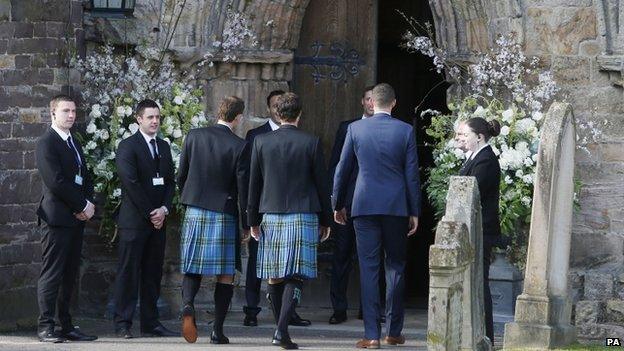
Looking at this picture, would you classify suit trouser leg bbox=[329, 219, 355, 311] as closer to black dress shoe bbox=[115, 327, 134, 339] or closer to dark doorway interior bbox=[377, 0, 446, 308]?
black dress shoe bbox=[115, 327, 134, 339]

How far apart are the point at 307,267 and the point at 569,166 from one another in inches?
79.7

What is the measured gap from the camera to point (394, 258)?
1195cm

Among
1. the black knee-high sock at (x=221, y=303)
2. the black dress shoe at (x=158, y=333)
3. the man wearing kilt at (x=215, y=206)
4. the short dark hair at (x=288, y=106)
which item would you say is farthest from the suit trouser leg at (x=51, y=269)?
the short dark hair at (x=288, y=106)

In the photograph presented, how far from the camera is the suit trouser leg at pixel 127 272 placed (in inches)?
490

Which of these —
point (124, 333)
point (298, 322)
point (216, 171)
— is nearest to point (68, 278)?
point (124, 333)

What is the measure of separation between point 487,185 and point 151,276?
2.87 meters

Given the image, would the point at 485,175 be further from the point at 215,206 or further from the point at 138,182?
the point at 138,182

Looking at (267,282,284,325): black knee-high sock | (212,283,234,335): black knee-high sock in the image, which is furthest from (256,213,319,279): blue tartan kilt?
(212,283,234,335): black knee-high sock

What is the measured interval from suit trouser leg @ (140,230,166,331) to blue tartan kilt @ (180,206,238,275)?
2.03 feet

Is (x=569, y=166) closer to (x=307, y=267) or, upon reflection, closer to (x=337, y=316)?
(x=307, y=267)

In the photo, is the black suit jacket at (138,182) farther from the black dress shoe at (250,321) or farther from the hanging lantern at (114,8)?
the hanging lantern at (114,8)

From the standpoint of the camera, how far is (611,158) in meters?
13.9

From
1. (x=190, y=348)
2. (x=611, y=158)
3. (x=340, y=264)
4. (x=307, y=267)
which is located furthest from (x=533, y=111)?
(x=190, y=348)

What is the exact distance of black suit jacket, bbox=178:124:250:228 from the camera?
39.4 feet
